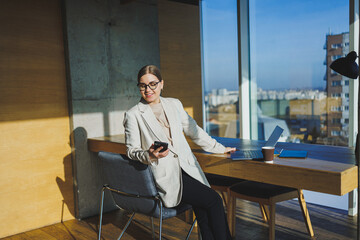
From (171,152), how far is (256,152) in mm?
646

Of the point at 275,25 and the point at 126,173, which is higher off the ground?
the point at 275,25

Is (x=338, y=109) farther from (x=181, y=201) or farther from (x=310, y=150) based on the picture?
(x=181, y=201)

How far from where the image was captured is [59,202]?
12.6ft

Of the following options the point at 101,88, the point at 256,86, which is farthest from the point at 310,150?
the point at 101,88

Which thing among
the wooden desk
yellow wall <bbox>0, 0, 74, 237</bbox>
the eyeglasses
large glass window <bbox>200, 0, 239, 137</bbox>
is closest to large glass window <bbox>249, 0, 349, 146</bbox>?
large glass window <bbox>200, 0, 239, 137</bbox>

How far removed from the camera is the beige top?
2680 millimetres

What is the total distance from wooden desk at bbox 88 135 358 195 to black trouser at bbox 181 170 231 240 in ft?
0.86

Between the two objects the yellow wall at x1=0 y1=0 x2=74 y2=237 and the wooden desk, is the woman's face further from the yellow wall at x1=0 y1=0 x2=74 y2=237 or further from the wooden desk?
the yellow wall at x1=0 y1=0 x2=74 y2=237

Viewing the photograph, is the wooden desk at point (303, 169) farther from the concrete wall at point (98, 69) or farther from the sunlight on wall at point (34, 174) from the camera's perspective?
the sunlight on wall at point (34, 174)

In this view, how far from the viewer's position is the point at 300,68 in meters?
4.00

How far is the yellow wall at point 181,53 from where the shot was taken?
4637 millimetres

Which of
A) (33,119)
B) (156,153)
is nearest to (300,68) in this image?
(156,153)

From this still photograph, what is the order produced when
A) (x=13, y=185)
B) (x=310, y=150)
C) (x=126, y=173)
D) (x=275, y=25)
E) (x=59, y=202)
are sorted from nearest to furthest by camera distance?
1. (x=126, y=173)
2. (x=310, y=150)
3. (x=13, y=185)
4. (x=59, y=202)
5. (x=275, y=25)

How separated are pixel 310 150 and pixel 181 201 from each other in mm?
1011
